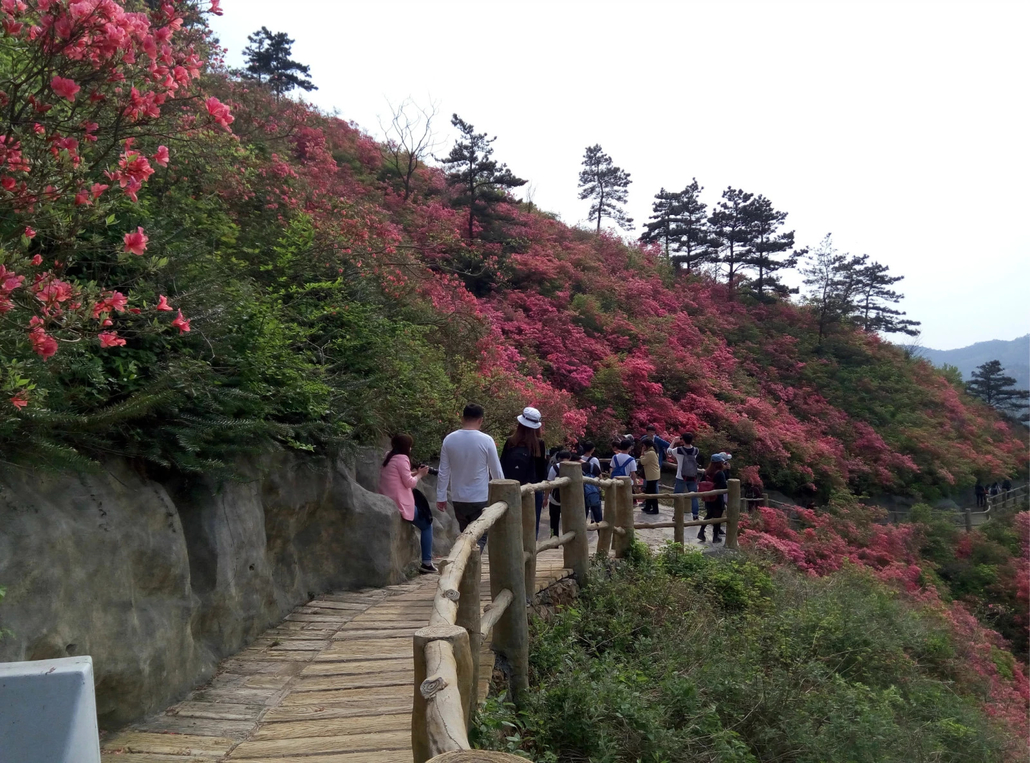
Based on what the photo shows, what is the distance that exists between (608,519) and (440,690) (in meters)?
6.21

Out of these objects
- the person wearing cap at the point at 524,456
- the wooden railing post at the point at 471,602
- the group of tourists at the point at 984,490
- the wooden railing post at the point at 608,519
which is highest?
the person wearing cap at the point at 524,456

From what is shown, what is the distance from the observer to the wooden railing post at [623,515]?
8.07m

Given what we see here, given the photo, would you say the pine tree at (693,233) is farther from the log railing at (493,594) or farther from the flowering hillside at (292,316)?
the log railing at (493,594)

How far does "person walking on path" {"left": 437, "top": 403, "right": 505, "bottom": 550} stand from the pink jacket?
1.61 metres

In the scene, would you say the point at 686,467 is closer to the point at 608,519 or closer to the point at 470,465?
the point at 608,519

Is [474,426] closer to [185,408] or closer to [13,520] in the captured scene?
[185,408]

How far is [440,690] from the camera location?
191 cm

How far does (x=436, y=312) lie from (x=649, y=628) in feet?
23.7

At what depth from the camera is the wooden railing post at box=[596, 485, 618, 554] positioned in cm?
784

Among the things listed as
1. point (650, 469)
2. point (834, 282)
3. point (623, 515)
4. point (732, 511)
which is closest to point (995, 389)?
point (834, 282)

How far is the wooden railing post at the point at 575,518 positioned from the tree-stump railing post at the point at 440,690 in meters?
4.08

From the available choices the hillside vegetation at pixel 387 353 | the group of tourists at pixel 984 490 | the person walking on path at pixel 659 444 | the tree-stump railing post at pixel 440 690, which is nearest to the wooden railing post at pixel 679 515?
the hillside vegetation at pixel 387 353

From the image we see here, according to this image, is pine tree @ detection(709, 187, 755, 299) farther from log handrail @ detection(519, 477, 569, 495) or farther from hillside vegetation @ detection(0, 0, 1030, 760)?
log handrail @ detection(519, 477, 569, 495)

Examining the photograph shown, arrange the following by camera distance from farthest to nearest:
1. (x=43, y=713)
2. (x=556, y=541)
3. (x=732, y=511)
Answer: (x=732, y=511), (x=556, y=541), (x=43, y=713)
